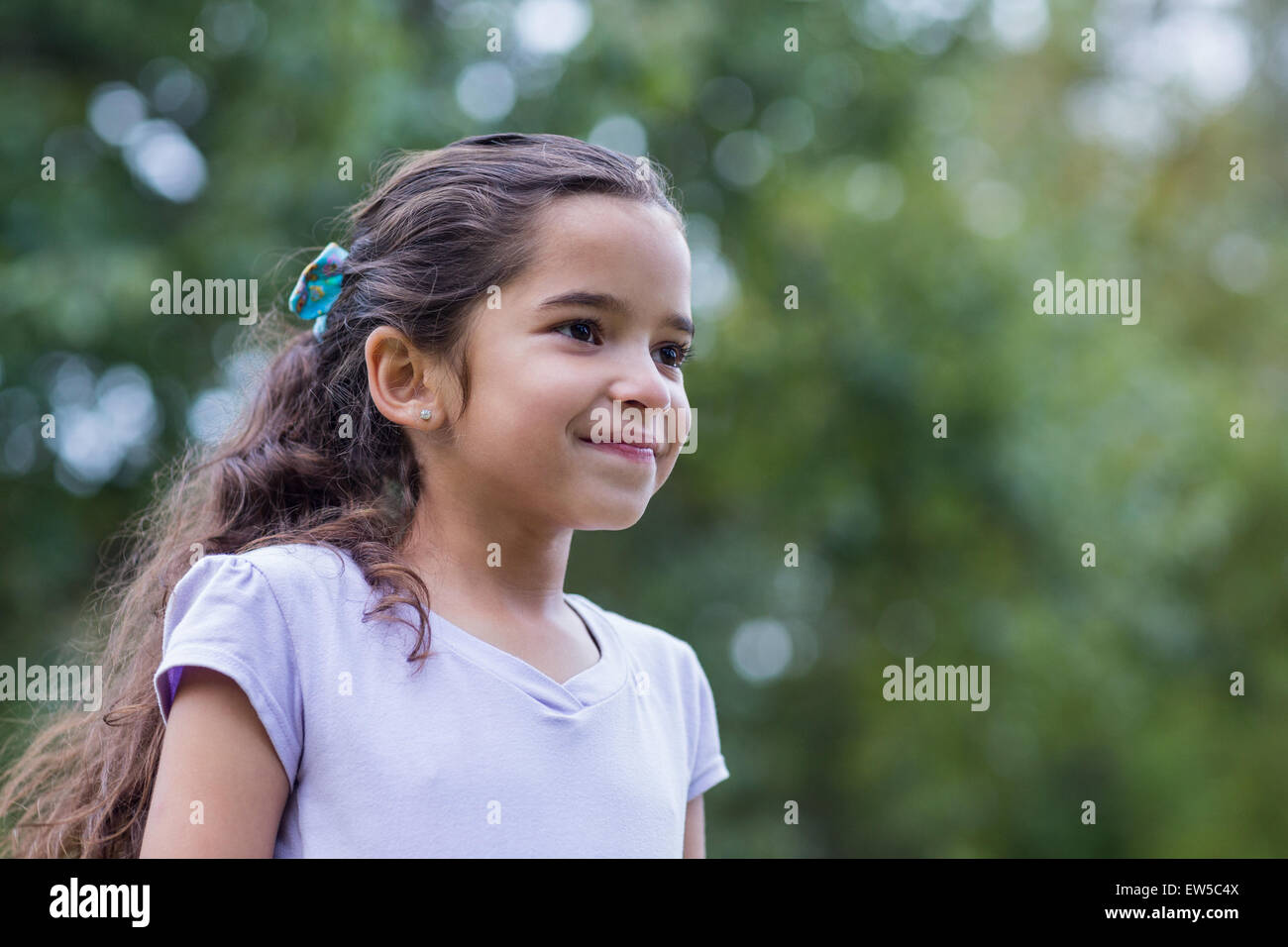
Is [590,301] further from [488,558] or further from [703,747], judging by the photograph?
[703,747]

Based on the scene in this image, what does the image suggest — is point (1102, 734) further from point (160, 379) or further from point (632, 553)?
point (160, 379)

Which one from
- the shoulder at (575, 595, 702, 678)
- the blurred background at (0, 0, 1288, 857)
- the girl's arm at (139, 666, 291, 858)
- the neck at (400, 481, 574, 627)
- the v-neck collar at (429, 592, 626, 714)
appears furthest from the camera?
the blurred background at (0, 0, 1288, 857)

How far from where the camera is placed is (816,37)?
18.1ft

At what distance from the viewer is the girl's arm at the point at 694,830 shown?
173 cm

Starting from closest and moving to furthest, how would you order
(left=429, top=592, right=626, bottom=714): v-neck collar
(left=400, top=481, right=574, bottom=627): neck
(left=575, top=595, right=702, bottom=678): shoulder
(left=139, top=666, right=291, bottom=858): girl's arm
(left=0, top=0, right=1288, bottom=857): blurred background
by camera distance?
(left=139, top=666, right=291, bottom=858): girl's arm, (left=429, top=592, right=626, bottom=714): v-neck collar, (left=400, top=481, right=574, bottom=627): neck, (left=575, top=595, right=702, bottom=678): shoulder, (left=0, top=0, right=1288, bottom=857): blurred background

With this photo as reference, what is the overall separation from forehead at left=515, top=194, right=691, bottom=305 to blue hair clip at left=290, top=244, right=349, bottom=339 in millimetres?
364

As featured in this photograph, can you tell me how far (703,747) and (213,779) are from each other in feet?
2.34

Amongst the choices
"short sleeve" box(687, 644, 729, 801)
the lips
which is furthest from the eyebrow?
"short sleeve" box(687, 644, 729, 801)

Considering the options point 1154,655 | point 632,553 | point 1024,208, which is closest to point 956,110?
point 1024,208

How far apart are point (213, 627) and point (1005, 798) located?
7020 mm

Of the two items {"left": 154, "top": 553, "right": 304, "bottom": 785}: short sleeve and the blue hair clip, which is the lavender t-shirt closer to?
{"left": 154, "top": 553, "right": 304, "bottom": 785}: short sleeve

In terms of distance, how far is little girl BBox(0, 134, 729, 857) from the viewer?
1.31m

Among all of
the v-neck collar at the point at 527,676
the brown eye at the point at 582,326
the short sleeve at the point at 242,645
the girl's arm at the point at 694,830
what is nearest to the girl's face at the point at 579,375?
the brown eye at the point at 582,326
